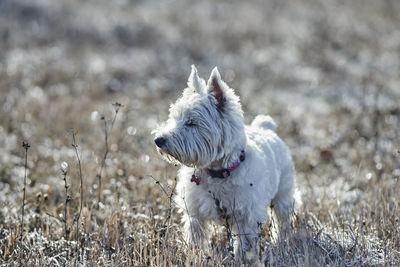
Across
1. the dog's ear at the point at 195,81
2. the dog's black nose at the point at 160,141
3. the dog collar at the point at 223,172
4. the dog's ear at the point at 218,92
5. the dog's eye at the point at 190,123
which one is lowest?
the dog collar at the point at 223,172

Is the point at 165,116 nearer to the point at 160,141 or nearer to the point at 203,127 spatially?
the point at 203,127

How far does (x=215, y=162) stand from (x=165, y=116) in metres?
5.95

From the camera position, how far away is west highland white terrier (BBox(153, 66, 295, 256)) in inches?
157

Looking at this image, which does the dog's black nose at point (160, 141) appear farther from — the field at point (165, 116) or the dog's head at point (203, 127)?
the field at point (165, 116)

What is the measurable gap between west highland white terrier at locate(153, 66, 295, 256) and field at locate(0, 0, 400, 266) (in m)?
0.24

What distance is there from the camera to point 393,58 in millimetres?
17406

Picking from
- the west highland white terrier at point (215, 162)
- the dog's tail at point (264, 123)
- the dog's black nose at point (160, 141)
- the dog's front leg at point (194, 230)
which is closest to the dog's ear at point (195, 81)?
the west highland white terrier at point (215, 162)

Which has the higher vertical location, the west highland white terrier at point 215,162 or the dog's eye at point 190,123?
the dog's eye at point 190,123

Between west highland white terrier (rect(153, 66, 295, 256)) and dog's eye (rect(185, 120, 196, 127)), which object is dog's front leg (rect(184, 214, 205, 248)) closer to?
west highland white terrier (rect(153, 66, 295, 256))

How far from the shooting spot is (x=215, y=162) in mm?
4191

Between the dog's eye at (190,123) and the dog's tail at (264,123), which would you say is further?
the dog's tail at (264,123)

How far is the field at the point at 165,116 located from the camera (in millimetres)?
4141

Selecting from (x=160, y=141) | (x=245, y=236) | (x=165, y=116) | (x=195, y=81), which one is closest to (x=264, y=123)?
(x=195, y=81)

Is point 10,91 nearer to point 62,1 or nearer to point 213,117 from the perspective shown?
point 213,117
